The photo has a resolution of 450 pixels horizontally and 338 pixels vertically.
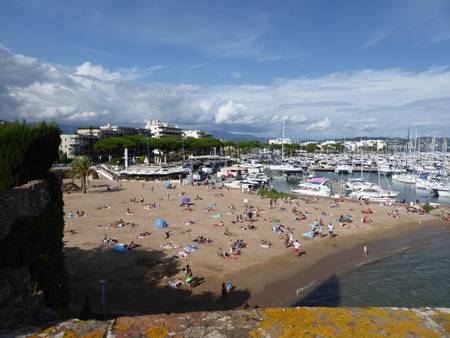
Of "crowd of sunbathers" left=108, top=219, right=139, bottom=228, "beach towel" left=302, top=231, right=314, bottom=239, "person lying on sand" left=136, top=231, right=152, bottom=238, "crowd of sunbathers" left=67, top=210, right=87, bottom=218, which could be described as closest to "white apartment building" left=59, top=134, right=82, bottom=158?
"crowd of sunbathers" left=67, top=210, right=87, bottom=218

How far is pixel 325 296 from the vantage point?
71.7 ft

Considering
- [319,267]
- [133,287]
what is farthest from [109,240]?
[319,267]

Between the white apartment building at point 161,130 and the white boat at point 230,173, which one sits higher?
the white apartment building at point 161,130

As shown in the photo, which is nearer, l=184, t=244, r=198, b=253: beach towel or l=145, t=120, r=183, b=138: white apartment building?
l=184, t=244, r=198, b=253: beach towel

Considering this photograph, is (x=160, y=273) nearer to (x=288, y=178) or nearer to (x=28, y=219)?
(x=28, y=219)

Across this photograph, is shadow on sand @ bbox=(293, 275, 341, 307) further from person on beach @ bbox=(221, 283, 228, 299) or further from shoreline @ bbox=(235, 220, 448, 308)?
person on beach @ bbox=(221, 283, 228, 299)

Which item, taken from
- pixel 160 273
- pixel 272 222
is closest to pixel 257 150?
pixel 272 222

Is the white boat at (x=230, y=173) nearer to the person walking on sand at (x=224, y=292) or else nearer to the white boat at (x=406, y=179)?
the white boat at (x=406, y=179)

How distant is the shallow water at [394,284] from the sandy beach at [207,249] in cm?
114

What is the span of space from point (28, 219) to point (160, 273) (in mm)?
14294

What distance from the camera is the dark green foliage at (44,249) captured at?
8.81 meters

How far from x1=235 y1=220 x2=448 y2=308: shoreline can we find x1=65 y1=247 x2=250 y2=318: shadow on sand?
1.96 metres

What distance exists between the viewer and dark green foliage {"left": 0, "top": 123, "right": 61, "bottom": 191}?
10.9m

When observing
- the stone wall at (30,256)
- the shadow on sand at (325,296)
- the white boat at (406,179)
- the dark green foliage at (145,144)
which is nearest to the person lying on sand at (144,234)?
the shadow on sand at (325,296)
